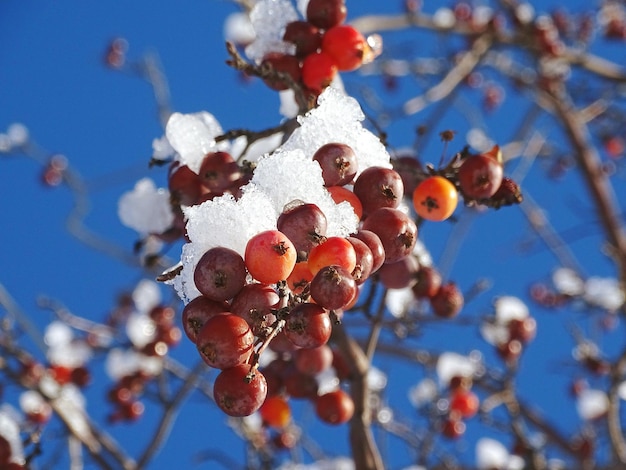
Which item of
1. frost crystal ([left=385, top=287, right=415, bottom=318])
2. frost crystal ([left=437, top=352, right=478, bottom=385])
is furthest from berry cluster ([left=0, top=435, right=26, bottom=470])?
frost crystal ([left=437, top=352, right=478, bottom=385])

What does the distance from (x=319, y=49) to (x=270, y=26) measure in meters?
0.15

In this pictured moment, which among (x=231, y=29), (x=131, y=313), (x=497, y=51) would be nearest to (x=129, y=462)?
(x=131, y=313)

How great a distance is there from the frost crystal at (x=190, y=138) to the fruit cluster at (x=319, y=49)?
202 mm

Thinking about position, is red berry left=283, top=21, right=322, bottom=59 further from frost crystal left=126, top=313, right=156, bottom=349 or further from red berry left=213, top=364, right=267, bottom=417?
frost crystal left=126, top=313, right=156, bottom=349

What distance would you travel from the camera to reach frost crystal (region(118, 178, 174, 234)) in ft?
5.48

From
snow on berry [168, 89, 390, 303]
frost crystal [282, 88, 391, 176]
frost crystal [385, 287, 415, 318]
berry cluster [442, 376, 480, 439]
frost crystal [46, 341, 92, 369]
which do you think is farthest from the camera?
frost crystal [46, 341, 92, 369]

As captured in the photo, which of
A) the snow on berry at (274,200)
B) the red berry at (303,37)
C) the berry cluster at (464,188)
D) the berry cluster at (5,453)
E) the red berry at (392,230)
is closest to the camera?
the snow on berry at (274,200)

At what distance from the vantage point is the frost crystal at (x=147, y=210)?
1.67 m

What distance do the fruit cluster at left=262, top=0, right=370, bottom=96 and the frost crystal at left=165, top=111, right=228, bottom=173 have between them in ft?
0.66

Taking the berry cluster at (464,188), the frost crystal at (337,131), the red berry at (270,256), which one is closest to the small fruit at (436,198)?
the berry cluster at (464,188)

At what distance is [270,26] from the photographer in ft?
5.55

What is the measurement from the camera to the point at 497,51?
17.5ft

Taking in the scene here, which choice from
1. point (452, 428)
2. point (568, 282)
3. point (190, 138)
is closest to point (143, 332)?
point (452, 428)

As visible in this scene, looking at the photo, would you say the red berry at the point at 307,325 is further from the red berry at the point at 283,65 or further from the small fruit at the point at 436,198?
the red berry at the point at 283,65
